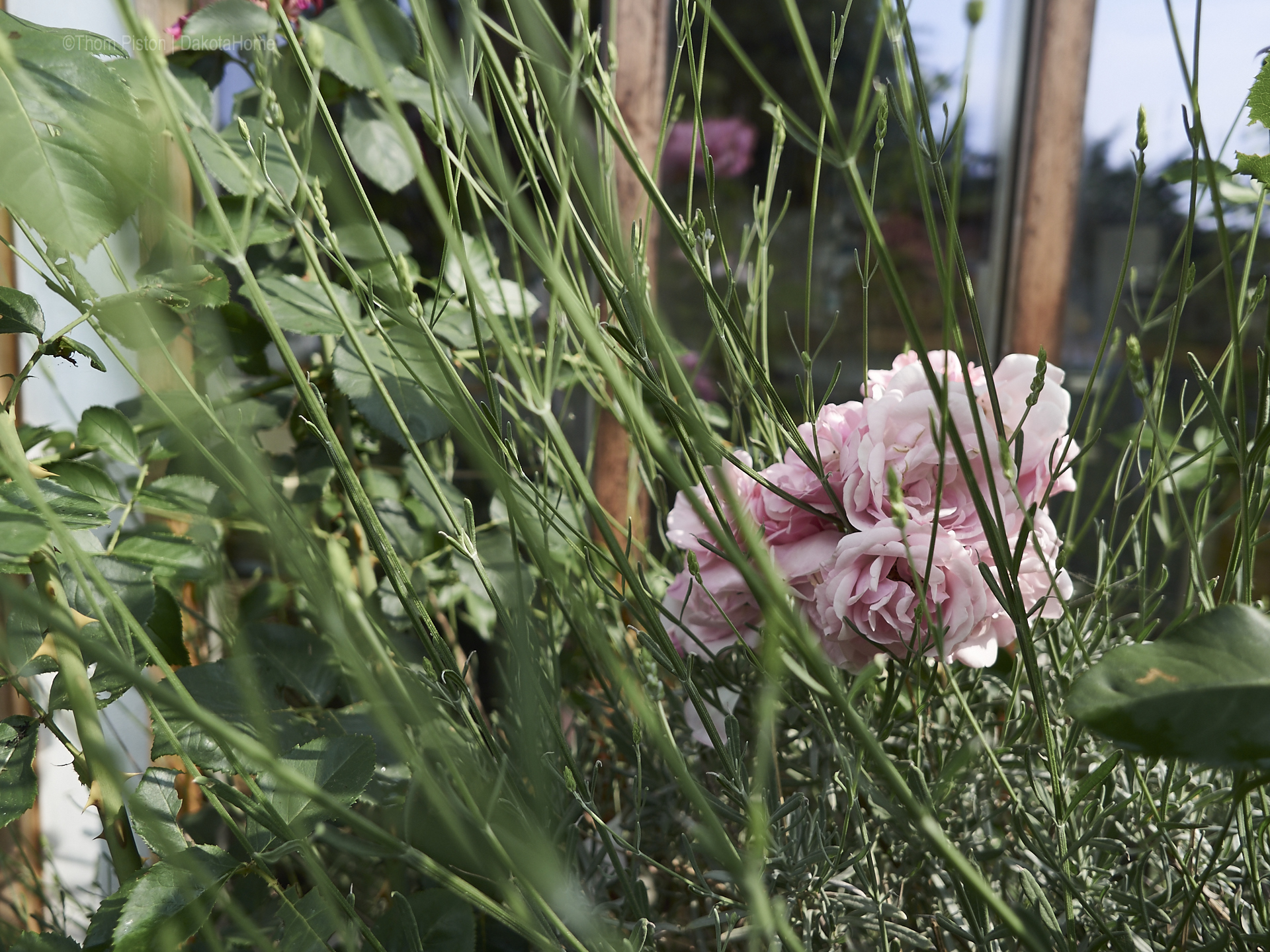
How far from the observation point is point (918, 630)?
0.34 m

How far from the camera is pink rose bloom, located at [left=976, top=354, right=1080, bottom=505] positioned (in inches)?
14.6

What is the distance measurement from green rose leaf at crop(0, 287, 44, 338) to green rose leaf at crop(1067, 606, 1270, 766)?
48 centimetres

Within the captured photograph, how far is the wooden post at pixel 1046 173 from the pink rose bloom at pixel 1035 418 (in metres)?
0.82

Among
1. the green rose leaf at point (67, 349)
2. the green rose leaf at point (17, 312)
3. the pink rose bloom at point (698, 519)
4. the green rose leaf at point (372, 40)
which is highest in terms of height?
the green rose leaf at point (372, 40)

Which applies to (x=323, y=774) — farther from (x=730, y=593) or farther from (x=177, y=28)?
(x=177, y=28)

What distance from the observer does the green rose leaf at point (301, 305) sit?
1.86ft

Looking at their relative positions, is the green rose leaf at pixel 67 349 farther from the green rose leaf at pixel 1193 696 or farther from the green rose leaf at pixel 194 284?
the green rose leaf at pixel 1193 696

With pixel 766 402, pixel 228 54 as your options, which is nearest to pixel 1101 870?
pixel 766 402

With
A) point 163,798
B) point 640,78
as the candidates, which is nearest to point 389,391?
point 163,798

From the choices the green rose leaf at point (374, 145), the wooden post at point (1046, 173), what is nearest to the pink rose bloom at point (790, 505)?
the green rose leaf at point (374, 145)

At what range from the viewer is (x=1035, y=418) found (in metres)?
0.37

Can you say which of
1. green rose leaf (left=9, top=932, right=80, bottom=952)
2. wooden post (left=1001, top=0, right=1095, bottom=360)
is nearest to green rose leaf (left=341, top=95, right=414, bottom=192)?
green rose leaf (left=9, top=932, right=80, bottom=952)

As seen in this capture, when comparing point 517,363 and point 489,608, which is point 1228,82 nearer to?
point 489,608

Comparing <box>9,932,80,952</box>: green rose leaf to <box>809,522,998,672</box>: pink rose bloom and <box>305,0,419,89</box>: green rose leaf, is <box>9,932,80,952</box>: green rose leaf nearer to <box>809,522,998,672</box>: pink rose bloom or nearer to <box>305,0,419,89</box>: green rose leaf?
<box>809,522,998,672</box>: pink rose bloom
